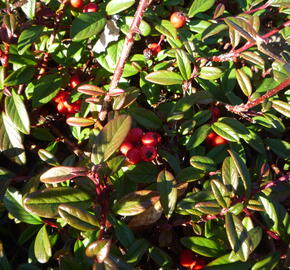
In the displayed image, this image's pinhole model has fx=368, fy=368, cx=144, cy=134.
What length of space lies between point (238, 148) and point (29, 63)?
100cm

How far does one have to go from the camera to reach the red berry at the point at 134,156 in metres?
1.44

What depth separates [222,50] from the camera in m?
2.13

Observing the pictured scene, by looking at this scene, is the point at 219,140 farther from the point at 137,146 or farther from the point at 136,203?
the point at 136,203

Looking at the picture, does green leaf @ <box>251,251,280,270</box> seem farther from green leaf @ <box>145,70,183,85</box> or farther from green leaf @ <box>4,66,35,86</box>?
green leaf @ <box>4,66,35,86</box>

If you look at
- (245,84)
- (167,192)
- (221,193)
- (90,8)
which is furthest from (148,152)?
(90,8)

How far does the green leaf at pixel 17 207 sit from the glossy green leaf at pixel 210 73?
89 cm

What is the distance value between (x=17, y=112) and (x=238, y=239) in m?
1.00

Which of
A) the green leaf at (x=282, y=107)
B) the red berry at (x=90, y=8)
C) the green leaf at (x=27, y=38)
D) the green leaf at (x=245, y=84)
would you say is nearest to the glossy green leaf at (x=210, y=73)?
the green leaf at (x=245, y=84)

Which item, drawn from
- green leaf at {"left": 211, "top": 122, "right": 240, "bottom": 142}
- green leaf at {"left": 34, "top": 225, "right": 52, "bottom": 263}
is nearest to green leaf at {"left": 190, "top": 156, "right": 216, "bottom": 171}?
green leaf at {"left": 211, "top": 122, "right": 240, "bottom": 142}

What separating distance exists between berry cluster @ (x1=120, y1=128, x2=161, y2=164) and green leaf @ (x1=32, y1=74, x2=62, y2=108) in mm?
426

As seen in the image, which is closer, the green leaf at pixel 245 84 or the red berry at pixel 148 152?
the red berry at pixel 148 152

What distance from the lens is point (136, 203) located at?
45.4 inches

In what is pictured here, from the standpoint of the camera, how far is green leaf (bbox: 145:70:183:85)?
1549 millimetres

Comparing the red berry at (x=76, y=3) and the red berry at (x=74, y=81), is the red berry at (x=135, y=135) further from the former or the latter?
the red berry at (x=76, y=3)
